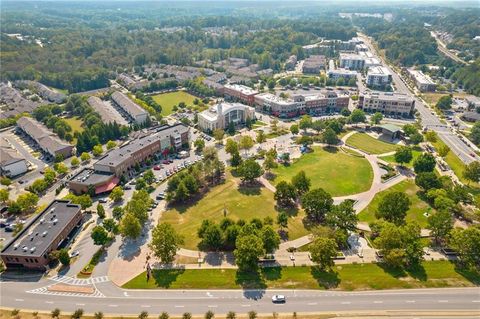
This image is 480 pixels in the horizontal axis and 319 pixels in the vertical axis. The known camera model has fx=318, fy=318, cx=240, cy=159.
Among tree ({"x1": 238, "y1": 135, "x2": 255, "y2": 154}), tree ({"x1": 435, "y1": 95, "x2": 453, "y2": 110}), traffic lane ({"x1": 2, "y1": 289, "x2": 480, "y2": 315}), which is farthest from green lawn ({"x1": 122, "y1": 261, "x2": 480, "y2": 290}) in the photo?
tree ({"x1": 435, "y1": 95, "x2": 453, "y2": 110})

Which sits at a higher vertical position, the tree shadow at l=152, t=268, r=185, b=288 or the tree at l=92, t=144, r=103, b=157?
the tree at l=92, t=144, r=103, b=157

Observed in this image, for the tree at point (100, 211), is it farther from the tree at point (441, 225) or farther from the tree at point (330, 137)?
the tree at point (330, 137)

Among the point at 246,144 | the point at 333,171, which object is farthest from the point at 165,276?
the point at 333,171

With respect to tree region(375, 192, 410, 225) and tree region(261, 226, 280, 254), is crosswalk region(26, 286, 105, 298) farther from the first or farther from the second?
tree region(375, 192, 410, 225)

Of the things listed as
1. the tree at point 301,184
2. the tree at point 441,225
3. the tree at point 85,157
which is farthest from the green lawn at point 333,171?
the tree at point 85,157

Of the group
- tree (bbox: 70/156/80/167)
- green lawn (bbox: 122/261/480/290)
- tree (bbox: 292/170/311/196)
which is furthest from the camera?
tree (bbox: 70/156/80/167)

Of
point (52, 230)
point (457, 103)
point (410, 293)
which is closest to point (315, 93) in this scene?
point (457, 103)

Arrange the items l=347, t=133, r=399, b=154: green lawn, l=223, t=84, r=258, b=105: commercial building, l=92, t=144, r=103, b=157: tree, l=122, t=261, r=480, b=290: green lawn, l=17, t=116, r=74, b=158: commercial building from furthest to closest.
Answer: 1. l=223, t=84, r=258, b=105: commercial building
2. l=347, t=133, r=399, b=154: green lawn
3. l=92, t=144, r=103, b=157: tree
4. l=17, t=116, r=74, b=158: commercial building
5. l=122, t=261, r=480, b=290: green lawn
